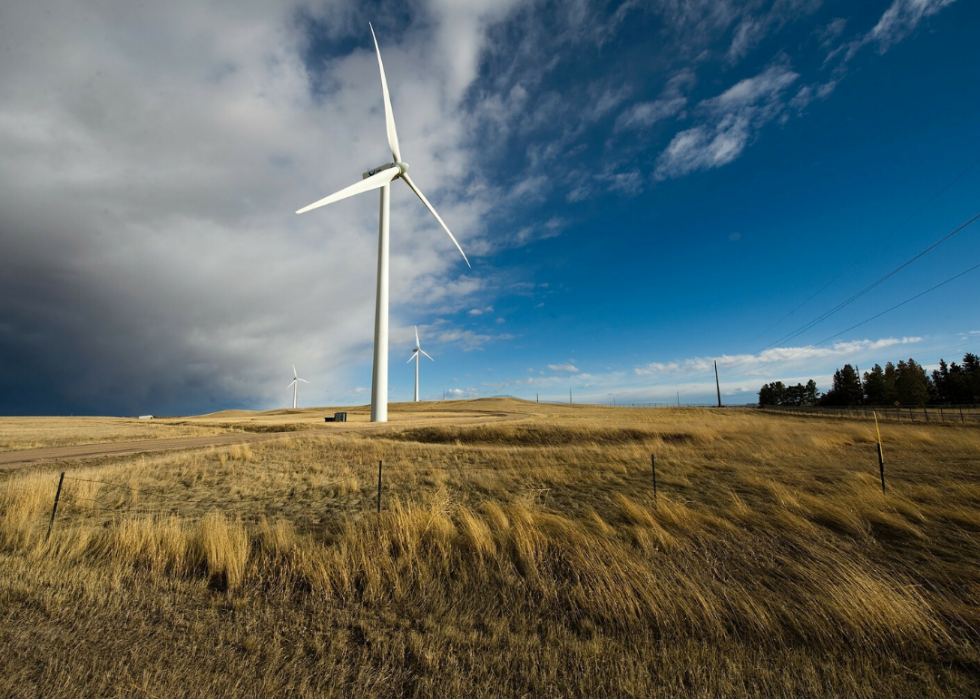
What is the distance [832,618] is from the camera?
5.91m

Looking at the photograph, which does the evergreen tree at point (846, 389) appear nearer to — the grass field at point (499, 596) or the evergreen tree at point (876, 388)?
the evergreen tree at point (876, 388)

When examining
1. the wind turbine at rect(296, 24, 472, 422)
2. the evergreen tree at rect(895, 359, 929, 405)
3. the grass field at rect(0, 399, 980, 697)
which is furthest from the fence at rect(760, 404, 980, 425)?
the wind turbine at rect(296, 24, 472, 422)

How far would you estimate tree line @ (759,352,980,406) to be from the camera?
101 m

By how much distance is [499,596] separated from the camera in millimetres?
6762

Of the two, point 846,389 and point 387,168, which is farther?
point 846,389

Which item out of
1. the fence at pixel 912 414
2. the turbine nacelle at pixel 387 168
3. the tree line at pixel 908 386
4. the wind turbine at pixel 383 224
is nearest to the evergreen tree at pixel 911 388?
the tree line at pixel 908 386

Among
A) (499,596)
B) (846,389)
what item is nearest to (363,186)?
(499,596)

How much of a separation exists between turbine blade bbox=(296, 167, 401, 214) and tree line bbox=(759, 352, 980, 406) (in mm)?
125948

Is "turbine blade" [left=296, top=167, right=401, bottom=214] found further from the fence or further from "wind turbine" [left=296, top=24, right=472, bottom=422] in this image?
the fence

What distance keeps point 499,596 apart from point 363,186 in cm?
4718

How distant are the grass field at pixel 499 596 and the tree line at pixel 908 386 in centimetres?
12712

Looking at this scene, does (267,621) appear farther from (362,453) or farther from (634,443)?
(634,443)

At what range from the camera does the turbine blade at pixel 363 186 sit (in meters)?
39.3

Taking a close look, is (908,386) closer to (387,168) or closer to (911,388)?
(911,388)
